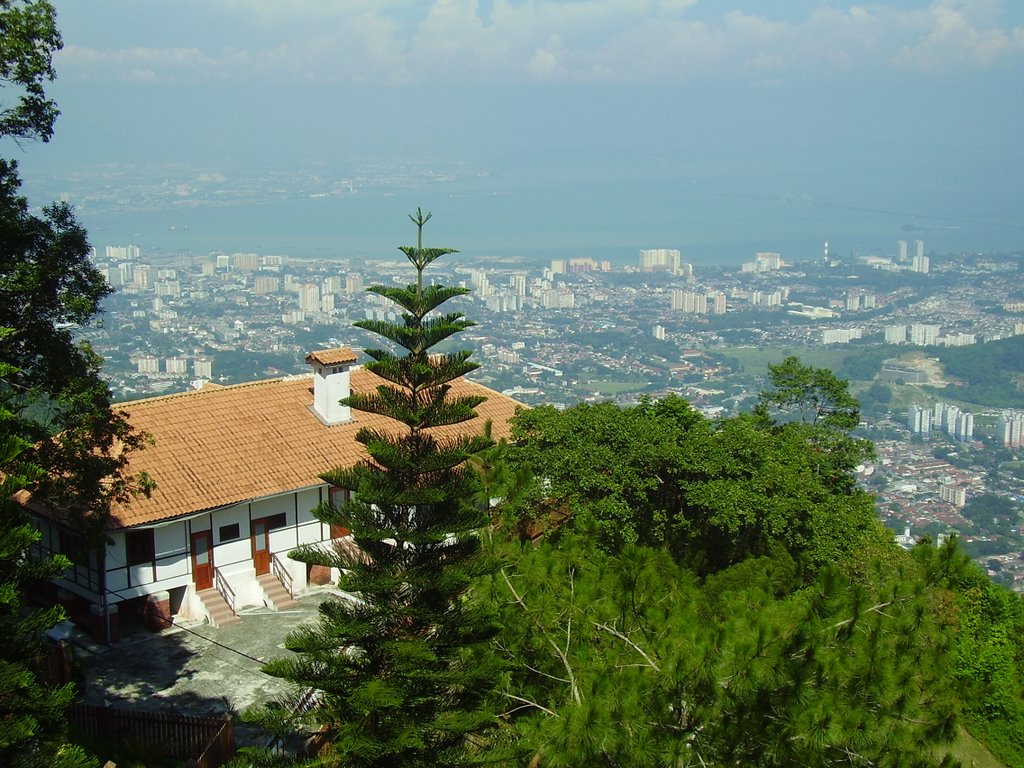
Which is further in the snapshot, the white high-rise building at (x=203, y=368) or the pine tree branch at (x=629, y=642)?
the white high-rise building at (x=203, y=368)

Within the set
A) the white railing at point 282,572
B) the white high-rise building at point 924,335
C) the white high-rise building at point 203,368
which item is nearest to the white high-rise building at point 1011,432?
the white high-rise building at point 924,335

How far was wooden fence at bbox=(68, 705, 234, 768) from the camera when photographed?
36.4 feet

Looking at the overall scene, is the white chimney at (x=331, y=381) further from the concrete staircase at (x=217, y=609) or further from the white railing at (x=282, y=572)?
the concrete staircase at (x=217, y=609)

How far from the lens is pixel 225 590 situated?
15.9m

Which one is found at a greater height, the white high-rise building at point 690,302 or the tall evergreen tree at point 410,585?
the tall evergreen tree at point 410,585

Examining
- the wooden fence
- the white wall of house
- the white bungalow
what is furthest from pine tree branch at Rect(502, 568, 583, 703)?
the white bungalow

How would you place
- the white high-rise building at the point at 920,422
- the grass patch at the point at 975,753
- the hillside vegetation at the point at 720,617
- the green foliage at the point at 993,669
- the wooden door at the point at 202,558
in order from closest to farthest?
the hillside vegetation at the point at 720,617 → the grass patch at the point at 975,753 → the green foliage at the point at 993,669 → the wooden door at the point at 202,558 → the white high-rise building at the point at 920,422

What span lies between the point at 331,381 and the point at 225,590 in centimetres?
409

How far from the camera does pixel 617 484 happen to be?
14945 millimetres

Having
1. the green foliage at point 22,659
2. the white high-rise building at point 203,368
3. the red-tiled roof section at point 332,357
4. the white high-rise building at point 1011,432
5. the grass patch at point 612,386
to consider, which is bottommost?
the white high-rise building at point 1011,432

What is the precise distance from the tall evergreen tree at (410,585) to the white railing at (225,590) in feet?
20.4

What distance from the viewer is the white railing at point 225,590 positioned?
15828mm

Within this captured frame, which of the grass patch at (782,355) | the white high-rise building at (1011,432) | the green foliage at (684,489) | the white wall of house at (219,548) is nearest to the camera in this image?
the green foliage at (684,489)

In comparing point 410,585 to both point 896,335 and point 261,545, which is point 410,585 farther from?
point 896,335
